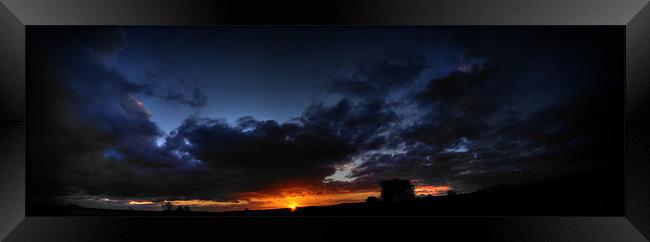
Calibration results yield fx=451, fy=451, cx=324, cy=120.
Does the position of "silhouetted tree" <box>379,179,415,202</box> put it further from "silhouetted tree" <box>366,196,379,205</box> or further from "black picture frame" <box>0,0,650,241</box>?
"black picture frame" <box>0,0,650,241</box>

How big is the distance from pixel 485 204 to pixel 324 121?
153 cm

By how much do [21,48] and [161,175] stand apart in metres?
1.57

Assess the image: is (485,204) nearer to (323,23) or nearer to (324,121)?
(324,121)

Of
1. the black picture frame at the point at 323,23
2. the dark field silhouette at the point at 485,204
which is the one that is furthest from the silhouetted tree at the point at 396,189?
the black picture frame at the point at 323,23

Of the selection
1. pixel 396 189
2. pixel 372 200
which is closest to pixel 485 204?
pixel 396 189

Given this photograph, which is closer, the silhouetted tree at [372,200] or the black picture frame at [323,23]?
the black picture frame at [323,23]

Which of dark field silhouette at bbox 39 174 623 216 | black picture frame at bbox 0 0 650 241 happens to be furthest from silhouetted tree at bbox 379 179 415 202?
black picture frame at bbox 0 0 650 241

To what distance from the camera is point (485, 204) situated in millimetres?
3801

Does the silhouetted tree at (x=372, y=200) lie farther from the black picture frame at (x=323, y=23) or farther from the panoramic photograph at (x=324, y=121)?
the black picture frame at (x=323, y=23)

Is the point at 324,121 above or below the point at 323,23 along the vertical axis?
below

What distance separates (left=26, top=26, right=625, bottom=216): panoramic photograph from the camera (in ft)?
12.3

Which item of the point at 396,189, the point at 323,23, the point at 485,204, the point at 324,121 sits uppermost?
the point at 323,23

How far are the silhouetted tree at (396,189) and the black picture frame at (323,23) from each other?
0.18m

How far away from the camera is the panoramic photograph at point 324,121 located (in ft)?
12.3
